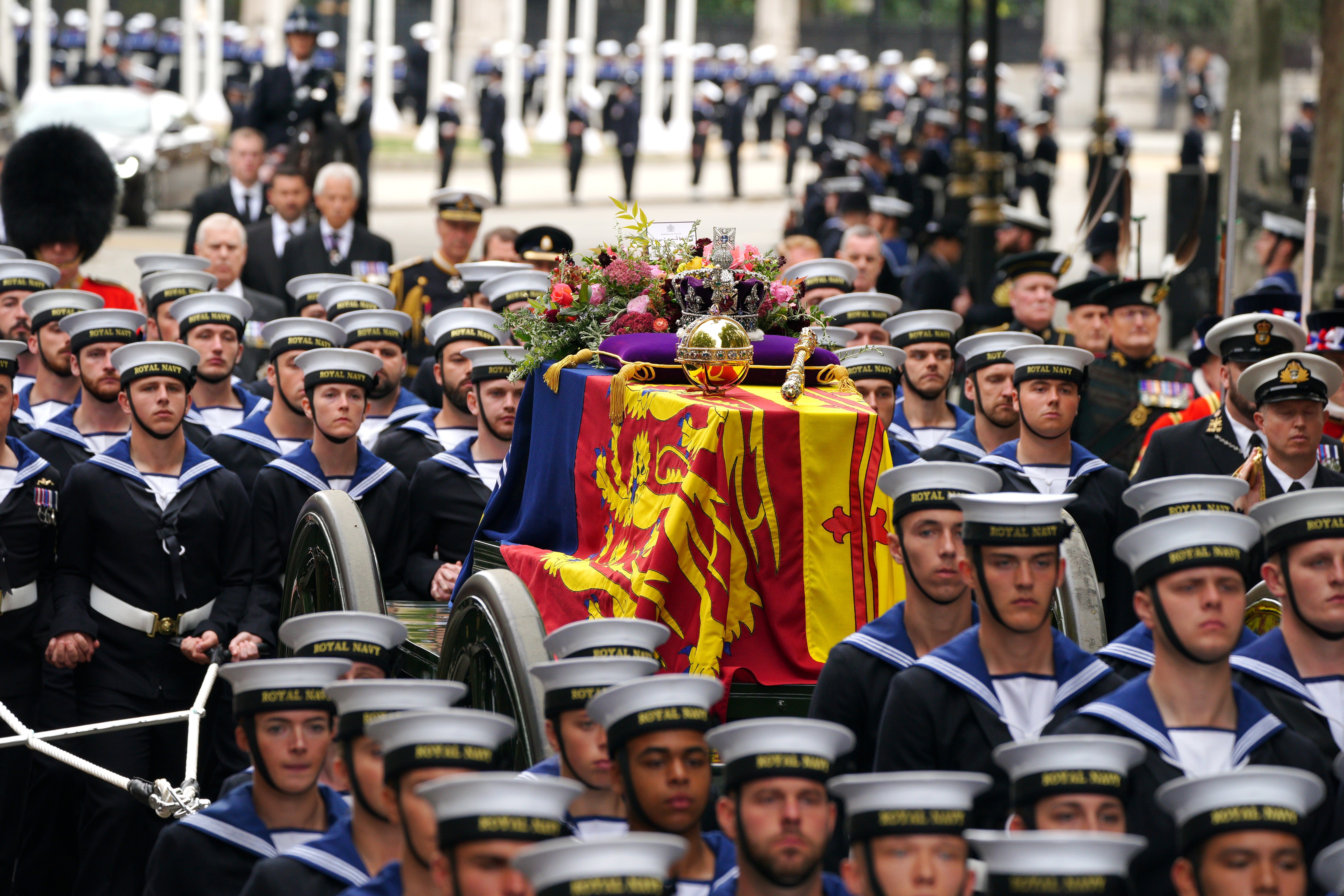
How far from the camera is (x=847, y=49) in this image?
2127 inches

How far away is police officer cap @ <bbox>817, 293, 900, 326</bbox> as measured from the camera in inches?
376

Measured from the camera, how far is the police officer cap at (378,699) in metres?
4.72

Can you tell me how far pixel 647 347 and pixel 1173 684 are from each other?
2.52 metres

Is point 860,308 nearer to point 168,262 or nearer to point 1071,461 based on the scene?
point 1071,461

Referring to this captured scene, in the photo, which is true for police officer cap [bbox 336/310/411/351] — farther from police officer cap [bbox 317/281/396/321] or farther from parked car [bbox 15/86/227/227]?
parked car [bbox 15/86/227/227]

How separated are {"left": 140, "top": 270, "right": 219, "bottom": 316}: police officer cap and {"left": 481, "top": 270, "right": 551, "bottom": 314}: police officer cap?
1404 mm

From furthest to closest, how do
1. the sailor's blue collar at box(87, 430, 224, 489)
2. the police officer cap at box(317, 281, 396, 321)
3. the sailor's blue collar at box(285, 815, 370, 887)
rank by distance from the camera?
the police officer cap at box(317, 281, 396, 321), the sailor's blue collar at box(87, 430, 224, 489), the sailor's blue collar at box(285, 815, 370, 887)

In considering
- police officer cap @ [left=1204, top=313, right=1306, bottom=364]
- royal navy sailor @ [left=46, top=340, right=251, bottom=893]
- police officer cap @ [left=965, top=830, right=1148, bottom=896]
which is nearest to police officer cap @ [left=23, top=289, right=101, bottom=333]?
royal navy sailor @ [left=46, top=340, right=251, bottom=893]

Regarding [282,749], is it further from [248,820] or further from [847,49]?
[847,49]

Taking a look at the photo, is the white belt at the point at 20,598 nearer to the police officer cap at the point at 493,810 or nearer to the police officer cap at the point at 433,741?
the police officer cap at the point at 433,741

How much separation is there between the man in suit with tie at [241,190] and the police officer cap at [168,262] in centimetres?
311

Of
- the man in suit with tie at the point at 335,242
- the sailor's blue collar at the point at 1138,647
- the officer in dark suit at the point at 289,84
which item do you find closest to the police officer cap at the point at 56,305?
the man in suit with tie at the point at 335,242

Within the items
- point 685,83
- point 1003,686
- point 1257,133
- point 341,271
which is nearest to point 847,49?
point 685,83

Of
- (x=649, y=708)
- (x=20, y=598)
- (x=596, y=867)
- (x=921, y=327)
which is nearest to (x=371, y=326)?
(x=20, y=598)
